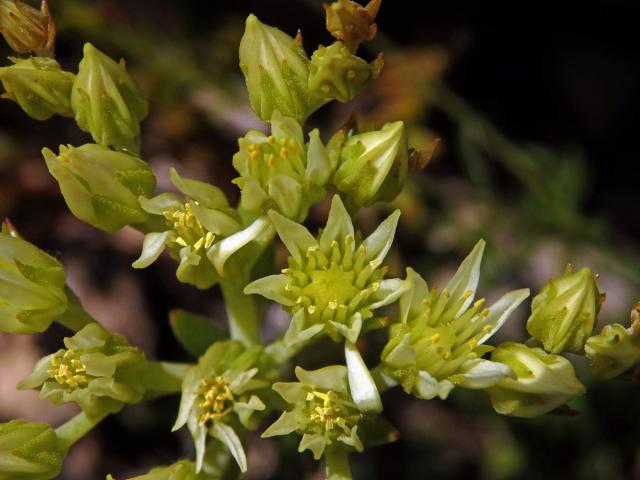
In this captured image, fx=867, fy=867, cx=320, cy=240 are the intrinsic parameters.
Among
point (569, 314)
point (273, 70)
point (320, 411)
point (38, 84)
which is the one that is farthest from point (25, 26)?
point (569, 314)

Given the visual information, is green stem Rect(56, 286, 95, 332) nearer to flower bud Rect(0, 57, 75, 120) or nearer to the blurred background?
flower bud Rect(0, 57, 75, 120)

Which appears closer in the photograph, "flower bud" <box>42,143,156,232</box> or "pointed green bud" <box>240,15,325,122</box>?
"flower bud" <box>42,143,156,232</box>

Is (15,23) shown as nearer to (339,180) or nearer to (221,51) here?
(339,180)

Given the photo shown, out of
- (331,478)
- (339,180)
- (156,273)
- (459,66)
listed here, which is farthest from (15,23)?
(459,66)

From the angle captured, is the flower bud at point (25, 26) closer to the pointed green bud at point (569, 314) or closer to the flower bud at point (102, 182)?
the flower bud at point (102, 182)

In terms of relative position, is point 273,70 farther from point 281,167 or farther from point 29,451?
point 29,451

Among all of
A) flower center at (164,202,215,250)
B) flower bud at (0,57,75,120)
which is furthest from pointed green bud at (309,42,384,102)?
flower bud at (0,57,75,120)

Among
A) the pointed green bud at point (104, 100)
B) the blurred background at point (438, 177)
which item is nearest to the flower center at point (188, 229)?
the pointed green bud at point (104, 100)
